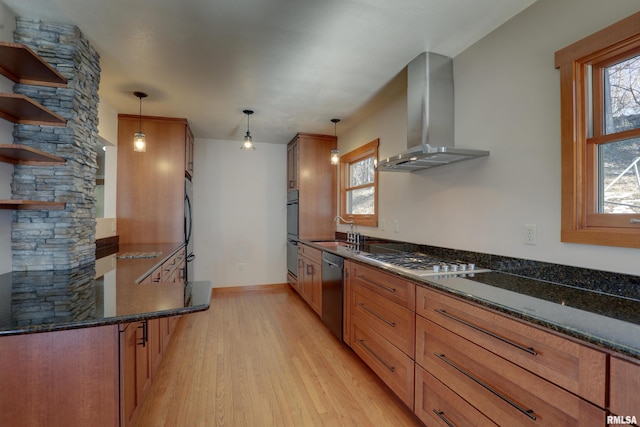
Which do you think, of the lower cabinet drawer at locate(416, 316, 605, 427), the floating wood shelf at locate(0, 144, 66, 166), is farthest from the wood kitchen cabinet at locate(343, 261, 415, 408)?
the floating wood shelf at locate(0, 144, 66, 166)

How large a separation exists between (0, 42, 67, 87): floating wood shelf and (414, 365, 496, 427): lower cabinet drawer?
2686mm

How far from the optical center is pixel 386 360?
199cm

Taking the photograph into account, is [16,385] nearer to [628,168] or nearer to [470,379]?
[470,379]

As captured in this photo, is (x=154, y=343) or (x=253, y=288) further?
(x=253, y=288)

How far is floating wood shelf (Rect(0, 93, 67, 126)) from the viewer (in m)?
1.51

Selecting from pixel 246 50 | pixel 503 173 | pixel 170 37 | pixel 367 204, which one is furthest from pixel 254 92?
pixel 503 173

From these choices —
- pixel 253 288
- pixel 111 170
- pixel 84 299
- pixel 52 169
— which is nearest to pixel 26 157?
pixel 52 169

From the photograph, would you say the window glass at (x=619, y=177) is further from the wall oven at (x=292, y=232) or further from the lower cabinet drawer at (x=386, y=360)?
the wall oven at (x=292, y=232)

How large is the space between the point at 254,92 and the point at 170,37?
0.98 meters

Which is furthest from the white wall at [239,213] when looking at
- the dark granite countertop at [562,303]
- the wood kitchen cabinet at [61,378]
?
the wood kitchen cabinet at [61,378]

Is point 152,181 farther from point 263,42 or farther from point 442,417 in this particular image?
point 442,417

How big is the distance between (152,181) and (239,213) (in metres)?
1.47

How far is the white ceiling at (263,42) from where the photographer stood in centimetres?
171

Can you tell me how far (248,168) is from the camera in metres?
4.89
